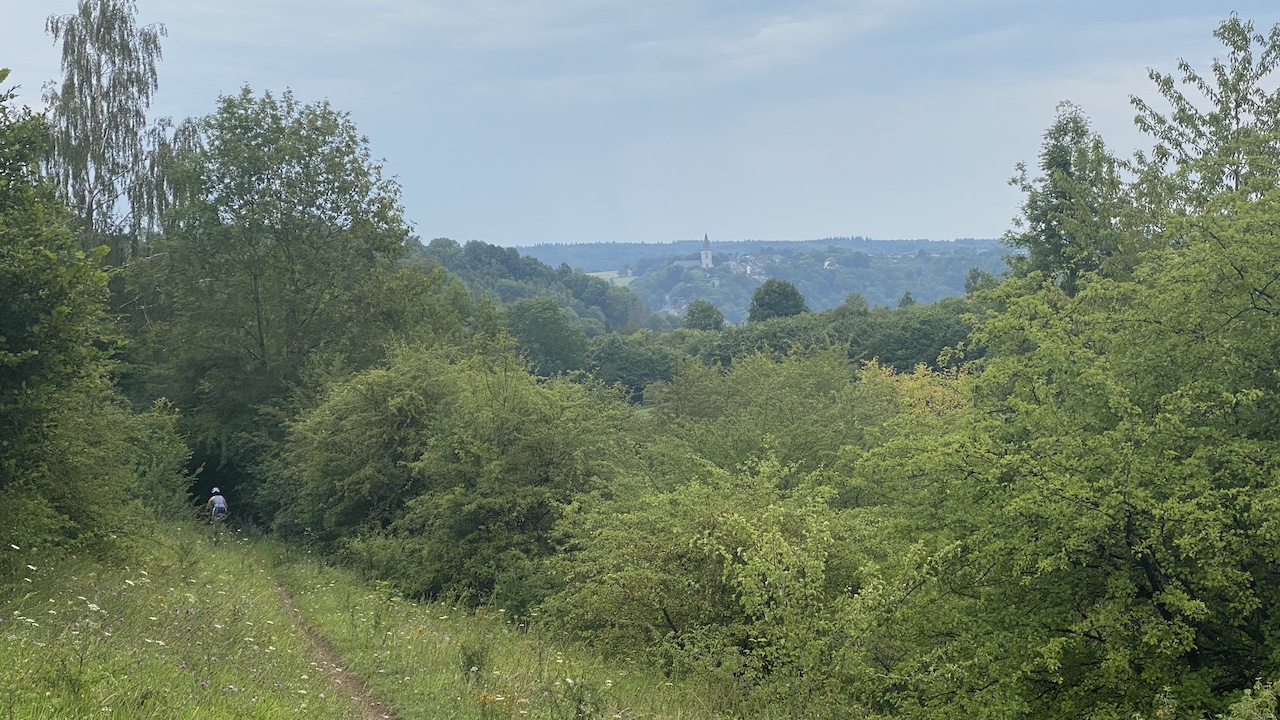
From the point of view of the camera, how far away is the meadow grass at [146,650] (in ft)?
17.3

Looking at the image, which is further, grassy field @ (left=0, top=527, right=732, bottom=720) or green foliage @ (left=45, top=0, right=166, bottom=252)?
green foliage @ (left=45, top=0, right=166, bottom=252)

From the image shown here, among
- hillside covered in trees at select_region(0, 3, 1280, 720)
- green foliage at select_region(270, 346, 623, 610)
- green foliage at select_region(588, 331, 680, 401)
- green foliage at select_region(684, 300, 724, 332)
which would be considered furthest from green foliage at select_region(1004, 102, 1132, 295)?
green foliage at select_region(684, 300, 724, 332)

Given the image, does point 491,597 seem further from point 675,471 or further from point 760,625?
point 760,625

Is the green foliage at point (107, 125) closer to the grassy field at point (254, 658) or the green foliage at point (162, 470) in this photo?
the green foliage at point (162, 470)

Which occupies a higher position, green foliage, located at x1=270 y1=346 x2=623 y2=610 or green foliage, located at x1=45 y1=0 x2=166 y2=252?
green foliage, located at x1=45 y1=0 x2=166 y2=252

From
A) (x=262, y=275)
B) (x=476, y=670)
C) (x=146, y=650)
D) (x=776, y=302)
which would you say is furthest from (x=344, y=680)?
(x=776, y=302)

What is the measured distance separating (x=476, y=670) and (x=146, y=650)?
297 centimetres

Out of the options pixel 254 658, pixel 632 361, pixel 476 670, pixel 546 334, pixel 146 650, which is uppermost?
pixel 146 650

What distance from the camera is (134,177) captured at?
3372 centimetres

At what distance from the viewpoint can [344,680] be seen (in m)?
9.05

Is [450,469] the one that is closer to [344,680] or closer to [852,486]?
[852,486]

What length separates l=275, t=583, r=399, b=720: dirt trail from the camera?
7926 mm

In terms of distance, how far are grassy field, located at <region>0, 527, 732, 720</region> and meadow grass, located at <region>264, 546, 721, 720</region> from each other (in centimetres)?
3

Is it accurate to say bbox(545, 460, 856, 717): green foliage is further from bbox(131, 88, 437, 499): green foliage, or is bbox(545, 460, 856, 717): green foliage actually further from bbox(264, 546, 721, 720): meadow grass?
bbox(131, 88, 437, 499): green foliage
